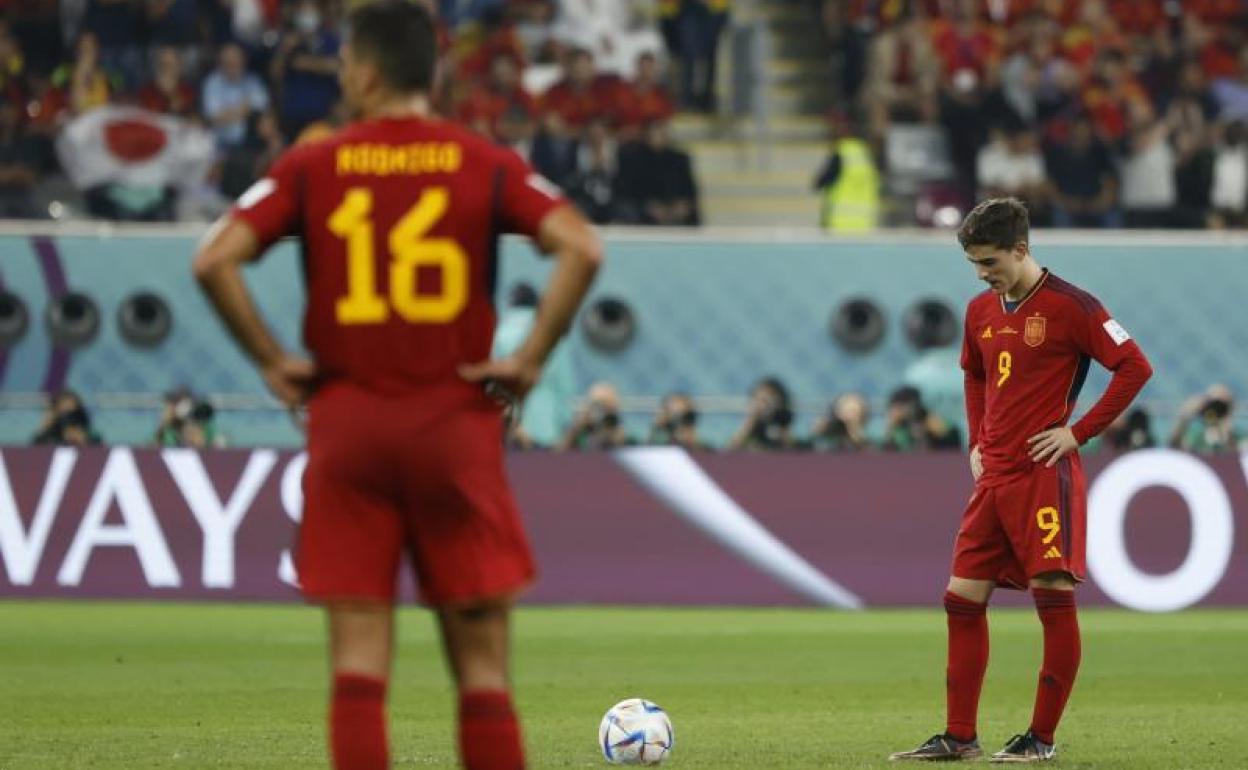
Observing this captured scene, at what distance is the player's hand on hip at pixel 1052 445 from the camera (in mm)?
9055

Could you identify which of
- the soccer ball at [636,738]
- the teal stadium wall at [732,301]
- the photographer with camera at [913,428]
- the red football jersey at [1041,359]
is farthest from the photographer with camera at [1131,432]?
the soccer ball at [636,738]

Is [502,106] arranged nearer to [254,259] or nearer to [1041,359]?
[1041,359]

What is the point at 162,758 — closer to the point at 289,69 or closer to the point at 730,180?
the point at 289,69

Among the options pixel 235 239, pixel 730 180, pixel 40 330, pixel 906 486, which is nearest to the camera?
pixel 235 239

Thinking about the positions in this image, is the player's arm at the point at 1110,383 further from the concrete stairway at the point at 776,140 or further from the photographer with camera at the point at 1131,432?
the concrete stairway at the point at 776,140

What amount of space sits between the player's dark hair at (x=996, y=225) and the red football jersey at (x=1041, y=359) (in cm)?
35

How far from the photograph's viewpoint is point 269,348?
19.2 feet

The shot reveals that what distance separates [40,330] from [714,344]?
230 inches

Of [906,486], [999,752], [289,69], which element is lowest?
[906,486]

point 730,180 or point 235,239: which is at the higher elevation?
point 235,239

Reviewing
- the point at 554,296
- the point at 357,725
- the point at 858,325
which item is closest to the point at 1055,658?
the point at 554,296

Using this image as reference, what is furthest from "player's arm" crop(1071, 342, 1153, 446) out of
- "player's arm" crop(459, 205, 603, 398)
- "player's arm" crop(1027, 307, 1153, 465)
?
"player's arm" crop(459, 205, 603, 398)

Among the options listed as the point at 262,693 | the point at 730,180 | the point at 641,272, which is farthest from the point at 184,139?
the point at 262,693

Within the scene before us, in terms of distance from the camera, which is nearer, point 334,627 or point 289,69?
point 334,627
